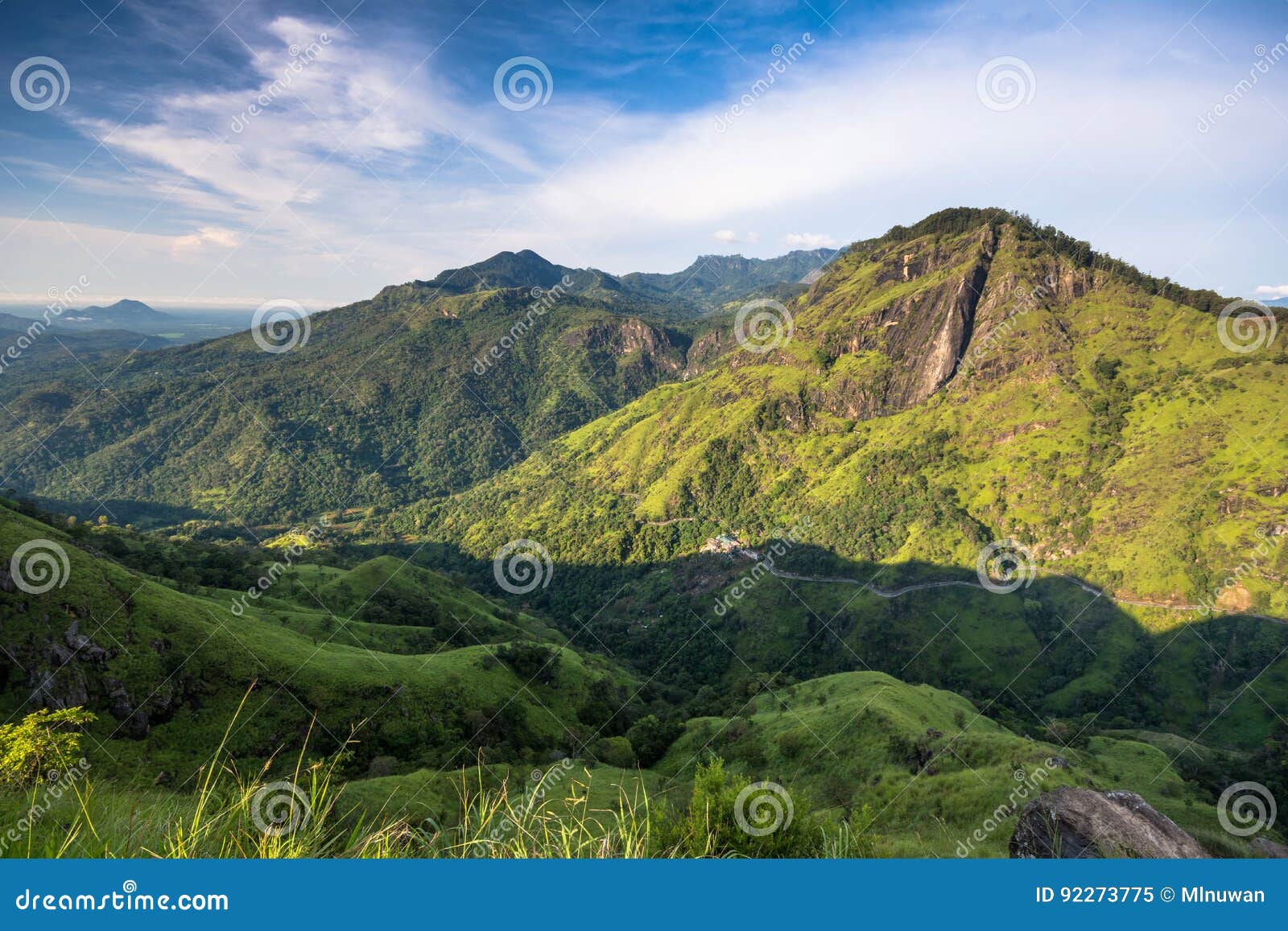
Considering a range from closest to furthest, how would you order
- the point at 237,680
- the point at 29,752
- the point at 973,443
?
1. the point at 29,752
2. the point at 237,680
3. the point at 973,443

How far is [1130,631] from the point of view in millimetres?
80312

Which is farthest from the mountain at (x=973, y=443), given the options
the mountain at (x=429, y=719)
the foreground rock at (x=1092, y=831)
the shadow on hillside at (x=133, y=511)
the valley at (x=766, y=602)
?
the foreground rock at (x=1092, y=831)

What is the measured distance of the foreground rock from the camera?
9133 mm

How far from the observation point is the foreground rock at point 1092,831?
30.0 feet

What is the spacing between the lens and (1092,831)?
9391 millimetres

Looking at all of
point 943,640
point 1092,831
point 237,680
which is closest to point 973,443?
point 943,640

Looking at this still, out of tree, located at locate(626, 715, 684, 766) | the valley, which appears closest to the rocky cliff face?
the valley

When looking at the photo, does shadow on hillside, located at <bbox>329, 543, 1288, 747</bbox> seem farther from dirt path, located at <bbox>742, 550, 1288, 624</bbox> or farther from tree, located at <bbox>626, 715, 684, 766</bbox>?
tree, located at <bbox>626, 715, 684, 766</bbox>

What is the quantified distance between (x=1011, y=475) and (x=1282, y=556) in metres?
39.6

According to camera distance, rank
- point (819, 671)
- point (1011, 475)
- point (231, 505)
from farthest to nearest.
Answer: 1. point (231, 505)
2. point (1011, 475)
3. point (819, 671)

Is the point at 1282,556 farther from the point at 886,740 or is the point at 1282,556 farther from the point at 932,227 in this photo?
the point at 932,227

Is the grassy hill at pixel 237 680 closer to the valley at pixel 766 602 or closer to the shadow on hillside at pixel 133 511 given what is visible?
the valley at pixel 766 602

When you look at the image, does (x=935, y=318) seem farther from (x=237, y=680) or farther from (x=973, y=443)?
(x=237, y=680)

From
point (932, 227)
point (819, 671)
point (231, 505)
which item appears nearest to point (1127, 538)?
point (819, 671)
